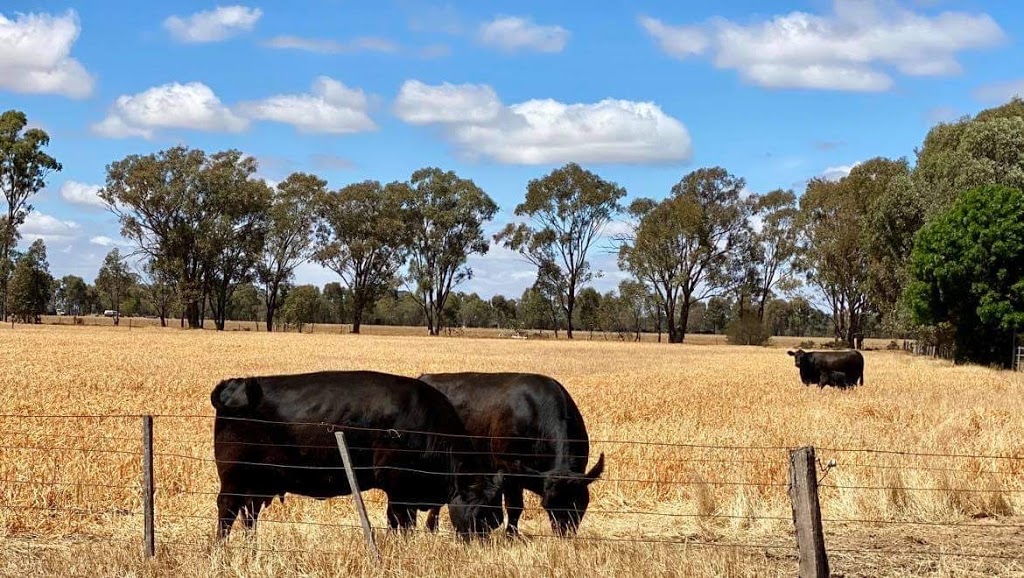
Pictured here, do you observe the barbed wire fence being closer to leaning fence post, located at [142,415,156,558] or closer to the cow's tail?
leaning fence post, located at [142,415,156,558]

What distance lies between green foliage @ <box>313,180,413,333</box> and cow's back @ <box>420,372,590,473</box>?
281 ft

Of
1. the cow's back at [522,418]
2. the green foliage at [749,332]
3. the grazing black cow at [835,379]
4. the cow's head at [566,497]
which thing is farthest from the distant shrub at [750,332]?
the cow's head at [566,497]

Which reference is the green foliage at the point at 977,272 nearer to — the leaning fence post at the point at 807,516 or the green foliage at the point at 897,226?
the green foliage at the point at 897,226

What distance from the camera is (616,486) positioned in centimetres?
1262

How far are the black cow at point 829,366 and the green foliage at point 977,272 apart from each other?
12215 mm

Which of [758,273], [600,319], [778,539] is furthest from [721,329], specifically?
[778,539]

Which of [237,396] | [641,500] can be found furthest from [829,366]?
[237,396]

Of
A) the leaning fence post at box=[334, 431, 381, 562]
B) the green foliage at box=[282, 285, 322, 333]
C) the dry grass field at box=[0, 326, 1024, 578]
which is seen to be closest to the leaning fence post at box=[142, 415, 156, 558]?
the dry grass field at box=[0, 326, 1024, 578]

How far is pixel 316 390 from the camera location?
9.69m

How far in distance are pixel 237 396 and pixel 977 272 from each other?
39284 millimetres

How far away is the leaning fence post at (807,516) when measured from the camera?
6691 millimetres

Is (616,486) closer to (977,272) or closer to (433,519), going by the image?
(433,519)

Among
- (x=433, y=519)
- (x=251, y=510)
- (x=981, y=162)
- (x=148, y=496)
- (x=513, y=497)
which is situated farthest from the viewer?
(x=981, y=162)

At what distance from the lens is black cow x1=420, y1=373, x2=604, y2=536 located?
9.70m
